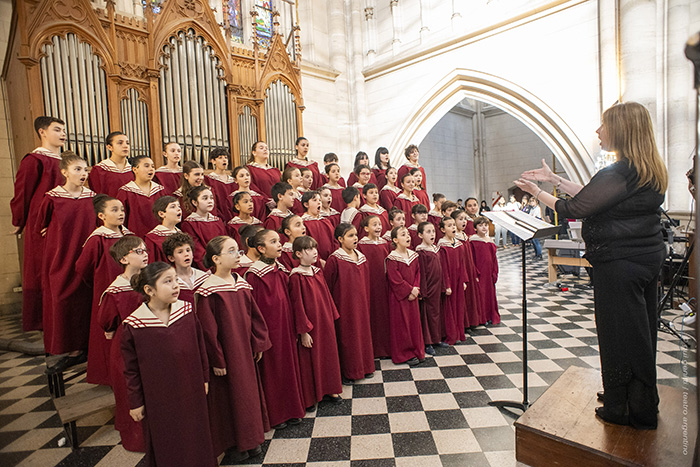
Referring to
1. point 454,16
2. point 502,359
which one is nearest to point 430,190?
point 454,16

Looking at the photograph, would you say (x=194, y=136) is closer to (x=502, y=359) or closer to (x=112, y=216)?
(x=112, y=216)

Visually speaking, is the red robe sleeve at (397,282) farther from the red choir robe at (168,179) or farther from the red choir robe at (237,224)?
the red choir robe at (168,179)

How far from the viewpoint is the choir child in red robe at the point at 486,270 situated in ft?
16.4

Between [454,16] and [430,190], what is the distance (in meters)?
7.43

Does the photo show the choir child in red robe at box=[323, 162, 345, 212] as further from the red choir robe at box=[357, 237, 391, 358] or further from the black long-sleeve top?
the black long-sleeve top

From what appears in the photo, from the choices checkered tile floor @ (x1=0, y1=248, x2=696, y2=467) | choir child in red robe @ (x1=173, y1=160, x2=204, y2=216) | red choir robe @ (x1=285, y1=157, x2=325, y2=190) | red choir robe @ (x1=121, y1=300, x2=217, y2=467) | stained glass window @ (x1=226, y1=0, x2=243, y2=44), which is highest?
stained glass window @ (x1=226, y1=0, x2=243, y2=44)

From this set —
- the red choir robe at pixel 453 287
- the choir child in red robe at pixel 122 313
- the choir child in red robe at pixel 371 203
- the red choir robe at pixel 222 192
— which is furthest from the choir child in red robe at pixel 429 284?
the choir child in red robe at pixel 122 313

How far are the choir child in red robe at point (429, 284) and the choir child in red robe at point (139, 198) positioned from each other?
109 inches

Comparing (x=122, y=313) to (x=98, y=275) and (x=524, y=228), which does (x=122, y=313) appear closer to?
(x=98, y=275)

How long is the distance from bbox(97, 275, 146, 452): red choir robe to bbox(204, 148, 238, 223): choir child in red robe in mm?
1940

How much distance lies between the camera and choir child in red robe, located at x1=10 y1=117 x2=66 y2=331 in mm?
3275

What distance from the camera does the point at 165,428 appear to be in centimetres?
207

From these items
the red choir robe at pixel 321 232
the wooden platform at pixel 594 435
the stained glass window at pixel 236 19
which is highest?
the stained glass window at pixel 236 19

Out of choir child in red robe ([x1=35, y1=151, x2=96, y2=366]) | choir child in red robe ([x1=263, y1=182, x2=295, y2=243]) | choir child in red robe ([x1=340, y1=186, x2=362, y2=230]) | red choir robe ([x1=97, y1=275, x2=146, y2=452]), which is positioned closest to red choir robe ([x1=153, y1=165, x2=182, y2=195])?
choir child in red robe ([x1=35, y1=151, x2=96, y2=366])
